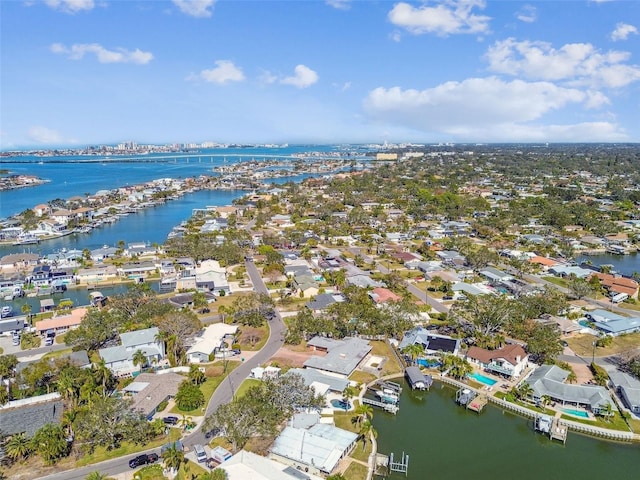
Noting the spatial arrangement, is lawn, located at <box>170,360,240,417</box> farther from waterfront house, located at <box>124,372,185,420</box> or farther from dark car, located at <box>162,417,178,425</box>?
waterfront house, located at <box>124,372,185,420</box>

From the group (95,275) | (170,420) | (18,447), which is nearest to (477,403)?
(170,420)

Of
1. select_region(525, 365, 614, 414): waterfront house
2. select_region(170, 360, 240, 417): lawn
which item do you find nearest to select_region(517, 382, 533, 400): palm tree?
select_region(525, 365, 614, 414): waterfront house

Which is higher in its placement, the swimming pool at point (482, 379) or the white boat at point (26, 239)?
the white boat at point (26, 239)

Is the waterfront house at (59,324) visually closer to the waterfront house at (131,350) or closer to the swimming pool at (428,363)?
the waterfront house at (131,350)

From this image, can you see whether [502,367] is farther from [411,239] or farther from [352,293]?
[411,239]

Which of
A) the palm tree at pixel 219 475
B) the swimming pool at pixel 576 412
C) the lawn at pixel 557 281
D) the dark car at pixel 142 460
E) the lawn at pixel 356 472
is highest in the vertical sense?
the palm tree at pixel 219 475

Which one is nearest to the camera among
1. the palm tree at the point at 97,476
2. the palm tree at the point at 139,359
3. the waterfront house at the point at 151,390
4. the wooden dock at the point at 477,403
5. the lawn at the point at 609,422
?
the palm tree at the point at 97,476

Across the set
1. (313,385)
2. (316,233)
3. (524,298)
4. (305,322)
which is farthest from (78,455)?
(316,233)

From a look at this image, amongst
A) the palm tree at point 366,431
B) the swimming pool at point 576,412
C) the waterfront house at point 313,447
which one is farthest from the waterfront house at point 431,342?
the waterfront house at point 313,447
